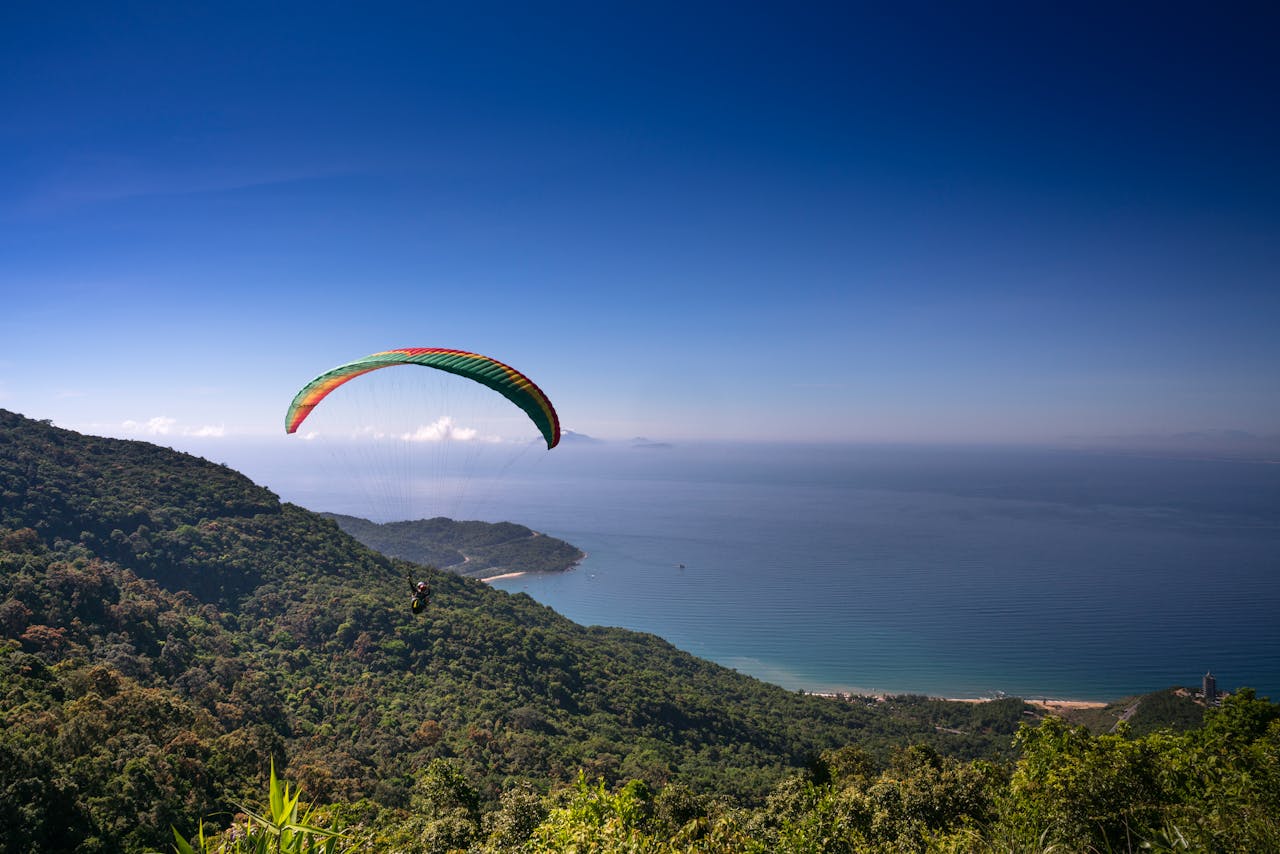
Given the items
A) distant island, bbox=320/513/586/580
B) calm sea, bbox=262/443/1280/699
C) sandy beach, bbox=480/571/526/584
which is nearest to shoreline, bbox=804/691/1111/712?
calm sea, bbox=262/443/1280/699

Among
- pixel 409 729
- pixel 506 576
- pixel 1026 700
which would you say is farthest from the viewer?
pixel 506 576

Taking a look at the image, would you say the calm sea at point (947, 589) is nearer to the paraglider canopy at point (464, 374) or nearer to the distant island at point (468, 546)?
the distant island at point (468, 546)

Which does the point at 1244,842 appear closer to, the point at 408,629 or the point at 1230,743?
the point at 1230,743

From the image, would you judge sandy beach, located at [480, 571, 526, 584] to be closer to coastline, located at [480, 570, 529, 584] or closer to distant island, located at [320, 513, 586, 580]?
coastline, located at [480, 570, 529, 584]

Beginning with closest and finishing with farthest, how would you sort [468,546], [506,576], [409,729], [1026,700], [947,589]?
[409,729]
[1026,700]
[947,589]
[506,576]
[468,546]

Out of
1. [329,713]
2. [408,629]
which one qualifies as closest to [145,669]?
[329,713]

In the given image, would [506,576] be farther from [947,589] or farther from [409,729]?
[947,589]

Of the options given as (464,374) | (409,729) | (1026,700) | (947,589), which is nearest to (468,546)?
(409,729)
